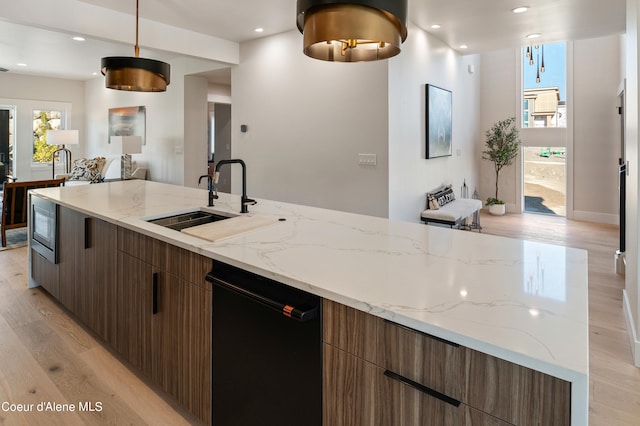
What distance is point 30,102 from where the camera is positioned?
8.97 metres

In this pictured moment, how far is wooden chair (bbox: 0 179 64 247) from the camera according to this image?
4.86 m

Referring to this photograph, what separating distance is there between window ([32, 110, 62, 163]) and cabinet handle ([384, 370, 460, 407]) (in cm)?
1064

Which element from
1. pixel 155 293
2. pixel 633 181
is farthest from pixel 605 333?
pixel 155 293

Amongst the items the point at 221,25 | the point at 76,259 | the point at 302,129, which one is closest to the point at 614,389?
the point at 76,259

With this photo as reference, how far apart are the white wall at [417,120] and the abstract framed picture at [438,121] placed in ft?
0.27

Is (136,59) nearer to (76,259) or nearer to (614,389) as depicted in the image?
(76,259)

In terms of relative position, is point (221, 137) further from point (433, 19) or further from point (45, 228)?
point (45, 228)

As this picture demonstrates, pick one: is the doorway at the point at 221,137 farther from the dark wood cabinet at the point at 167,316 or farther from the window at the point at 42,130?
the dark wood cabinet at the point at 167,316

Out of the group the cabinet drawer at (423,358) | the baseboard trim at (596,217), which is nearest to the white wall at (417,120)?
the baseboard trim at (596,217)

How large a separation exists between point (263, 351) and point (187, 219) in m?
1.32

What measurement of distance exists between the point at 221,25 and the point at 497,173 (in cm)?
564

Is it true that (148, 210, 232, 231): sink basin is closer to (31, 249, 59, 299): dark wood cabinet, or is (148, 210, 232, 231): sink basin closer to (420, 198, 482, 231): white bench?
(31, 249, 59, 299): dark wood cabinet

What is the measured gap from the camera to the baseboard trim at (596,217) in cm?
677

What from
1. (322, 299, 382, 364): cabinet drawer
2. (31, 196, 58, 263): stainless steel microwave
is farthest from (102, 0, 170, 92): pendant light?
(322, 299, 382, 364): cabinet drawer
